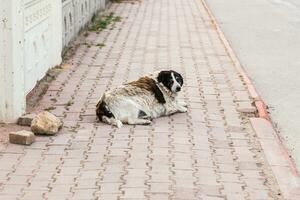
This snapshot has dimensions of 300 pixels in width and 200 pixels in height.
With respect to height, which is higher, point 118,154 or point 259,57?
point 118,154

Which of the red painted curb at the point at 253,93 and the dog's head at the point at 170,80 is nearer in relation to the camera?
the red painted curb at the point at 253,93

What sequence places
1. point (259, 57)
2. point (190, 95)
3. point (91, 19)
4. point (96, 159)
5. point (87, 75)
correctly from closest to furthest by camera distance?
1. point (96, 159)
2. point (190, 95)
3. point (87, 75)
4. point (259, 57)
5. point (91, 19)

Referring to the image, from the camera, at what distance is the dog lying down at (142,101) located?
788cm

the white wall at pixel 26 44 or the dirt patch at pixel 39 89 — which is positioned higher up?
the white wall at pixel 26 44

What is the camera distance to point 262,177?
6418 mm

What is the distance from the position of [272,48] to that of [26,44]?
667 cm

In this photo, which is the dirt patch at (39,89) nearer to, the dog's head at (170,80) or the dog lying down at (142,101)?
the dog lying down at (142,101)

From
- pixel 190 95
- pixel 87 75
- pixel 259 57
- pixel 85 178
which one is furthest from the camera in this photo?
pixel 259 57

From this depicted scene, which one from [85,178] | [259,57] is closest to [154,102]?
[85,178]

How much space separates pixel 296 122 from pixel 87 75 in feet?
11.0

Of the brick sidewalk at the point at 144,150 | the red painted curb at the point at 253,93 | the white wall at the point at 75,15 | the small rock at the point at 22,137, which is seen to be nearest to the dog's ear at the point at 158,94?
the brick sidewalk at the point at 144,150

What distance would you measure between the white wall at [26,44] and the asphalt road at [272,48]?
9.53 feet

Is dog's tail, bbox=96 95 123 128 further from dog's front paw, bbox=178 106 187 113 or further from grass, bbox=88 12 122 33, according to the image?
grass, bbox=88 12 122 33

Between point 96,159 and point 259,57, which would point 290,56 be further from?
point 96,159
